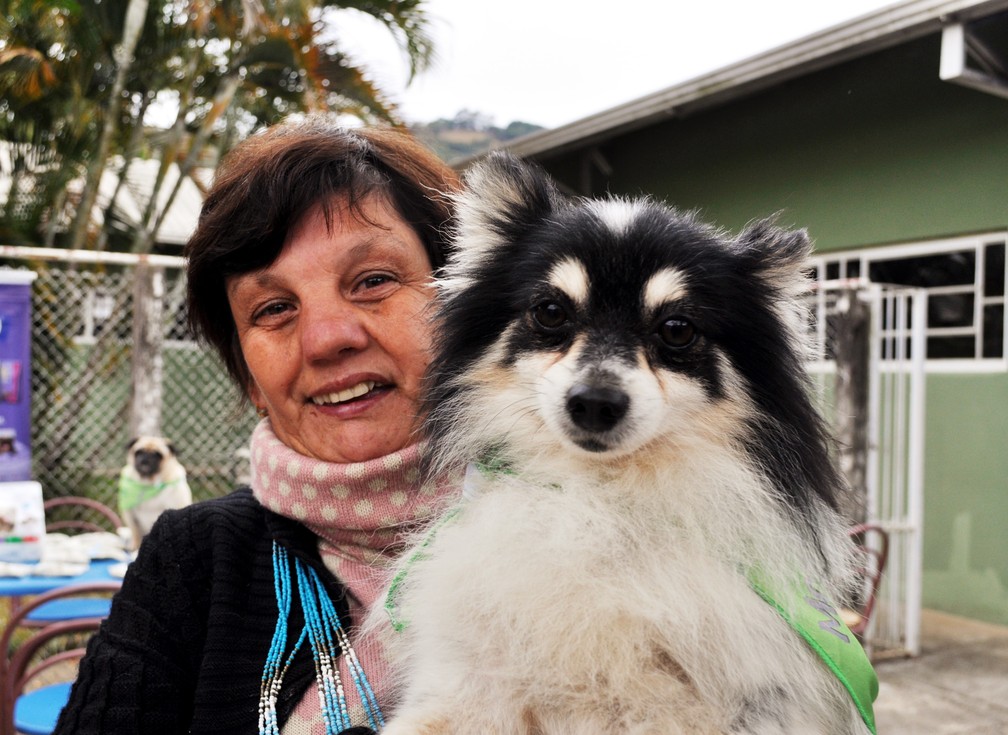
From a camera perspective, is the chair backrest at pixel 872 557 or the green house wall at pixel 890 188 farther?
the green house wall at pixel 890 188

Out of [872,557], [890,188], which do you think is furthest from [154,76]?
[872,557]

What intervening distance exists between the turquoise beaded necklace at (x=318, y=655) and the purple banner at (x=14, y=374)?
11.7 ft

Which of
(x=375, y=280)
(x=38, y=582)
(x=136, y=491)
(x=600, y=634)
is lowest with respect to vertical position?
(x=38, y=582)

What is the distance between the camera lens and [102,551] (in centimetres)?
A: 483

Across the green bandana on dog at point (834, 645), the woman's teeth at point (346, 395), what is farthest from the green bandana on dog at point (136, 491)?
the green bandana on dog at point (834, 645)

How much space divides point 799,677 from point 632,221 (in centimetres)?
87

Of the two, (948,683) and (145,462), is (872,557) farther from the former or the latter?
(145,462)

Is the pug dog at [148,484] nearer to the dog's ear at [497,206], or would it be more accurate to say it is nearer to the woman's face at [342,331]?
the woman's face at [342,331]

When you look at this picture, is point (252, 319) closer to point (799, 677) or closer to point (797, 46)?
point (799, 677)

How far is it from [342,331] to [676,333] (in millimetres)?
657

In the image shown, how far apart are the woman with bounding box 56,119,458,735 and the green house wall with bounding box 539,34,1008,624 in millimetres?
4269

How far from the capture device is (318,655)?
1.67 metres

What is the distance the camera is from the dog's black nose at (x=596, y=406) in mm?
1496

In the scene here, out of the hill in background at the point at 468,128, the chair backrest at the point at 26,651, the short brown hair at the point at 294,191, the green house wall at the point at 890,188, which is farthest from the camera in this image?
the hill in background at the point at 468,128
